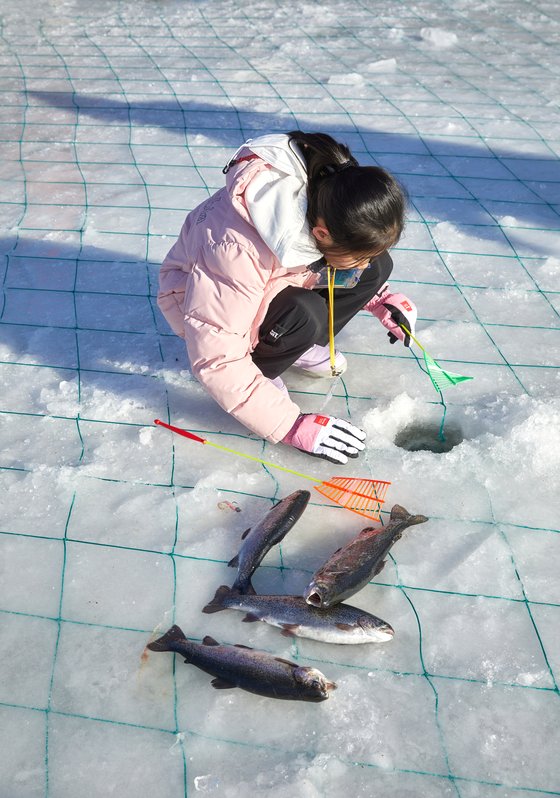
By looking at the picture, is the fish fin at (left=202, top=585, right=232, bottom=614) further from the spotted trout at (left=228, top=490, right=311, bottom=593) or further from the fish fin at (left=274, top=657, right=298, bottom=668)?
the fish fin at (left=274, top=657, right=298, bottom=668)

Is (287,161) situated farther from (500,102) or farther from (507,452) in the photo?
(500,102)

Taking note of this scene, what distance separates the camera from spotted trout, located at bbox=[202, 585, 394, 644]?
200 centimetres

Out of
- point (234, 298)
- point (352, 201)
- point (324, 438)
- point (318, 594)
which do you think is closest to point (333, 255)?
point (352, 201)

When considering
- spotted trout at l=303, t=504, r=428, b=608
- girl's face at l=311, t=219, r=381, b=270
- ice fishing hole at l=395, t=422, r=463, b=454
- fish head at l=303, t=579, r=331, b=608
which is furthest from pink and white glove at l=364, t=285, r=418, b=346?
fish head at l=303, t=579, r=331, b=608

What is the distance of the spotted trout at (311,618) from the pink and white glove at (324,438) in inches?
23.1

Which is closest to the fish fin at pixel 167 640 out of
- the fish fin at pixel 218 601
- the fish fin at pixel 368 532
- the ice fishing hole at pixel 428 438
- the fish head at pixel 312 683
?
the fish fin at pixel 218 601

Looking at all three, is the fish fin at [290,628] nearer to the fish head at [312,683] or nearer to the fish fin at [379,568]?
the fish head at [312,683]

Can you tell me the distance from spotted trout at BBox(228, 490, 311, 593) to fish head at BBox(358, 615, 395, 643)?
349 mm

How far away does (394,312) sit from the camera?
2.94 m

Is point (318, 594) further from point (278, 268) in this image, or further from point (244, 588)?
point (278, 268)

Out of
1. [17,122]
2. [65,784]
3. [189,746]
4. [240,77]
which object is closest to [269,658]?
[189,746]

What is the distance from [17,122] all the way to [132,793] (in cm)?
462

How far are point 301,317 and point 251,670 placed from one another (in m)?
1.19

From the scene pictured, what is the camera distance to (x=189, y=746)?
1.84 meters
